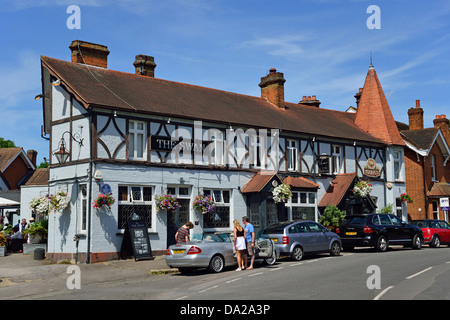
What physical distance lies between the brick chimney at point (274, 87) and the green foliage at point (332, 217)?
7.71 metres

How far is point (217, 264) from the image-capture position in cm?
1573

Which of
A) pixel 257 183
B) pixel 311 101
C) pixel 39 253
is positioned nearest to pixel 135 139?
pixel 257 183

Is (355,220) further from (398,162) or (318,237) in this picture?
(398,162)

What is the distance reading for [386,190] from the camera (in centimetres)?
3108

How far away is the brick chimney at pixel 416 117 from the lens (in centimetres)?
3903

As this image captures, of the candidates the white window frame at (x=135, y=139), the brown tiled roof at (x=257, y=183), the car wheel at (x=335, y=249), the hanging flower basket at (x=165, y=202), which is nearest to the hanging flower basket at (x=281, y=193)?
the brown tiled roof at (x=257, y=183)

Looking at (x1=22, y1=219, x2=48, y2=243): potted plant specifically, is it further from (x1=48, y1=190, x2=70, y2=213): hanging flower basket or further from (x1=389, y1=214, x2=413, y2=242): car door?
(x1=389, y1=214, x2=413, y2=242): car door

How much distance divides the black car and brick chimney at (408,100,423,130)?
18.4 meters

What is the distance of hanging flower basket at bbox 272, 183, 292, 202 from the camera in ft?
75.8

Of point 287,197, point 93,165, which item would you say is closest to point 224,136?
point 287,197

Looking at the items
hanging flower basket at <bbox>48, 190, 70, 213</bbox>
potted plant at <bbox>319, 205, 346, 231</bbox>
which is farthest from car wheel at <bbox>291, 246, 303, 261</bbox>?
hanging flower basket at <bbox>48, 190, 70, 213</bbox>

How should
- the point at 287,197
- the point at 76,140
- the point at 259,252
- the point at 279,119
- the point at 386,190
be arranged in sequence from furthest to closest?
the point at 386,190, the point at 279,119, the point at 287,197, the point at 76,140, the point at 259,252
